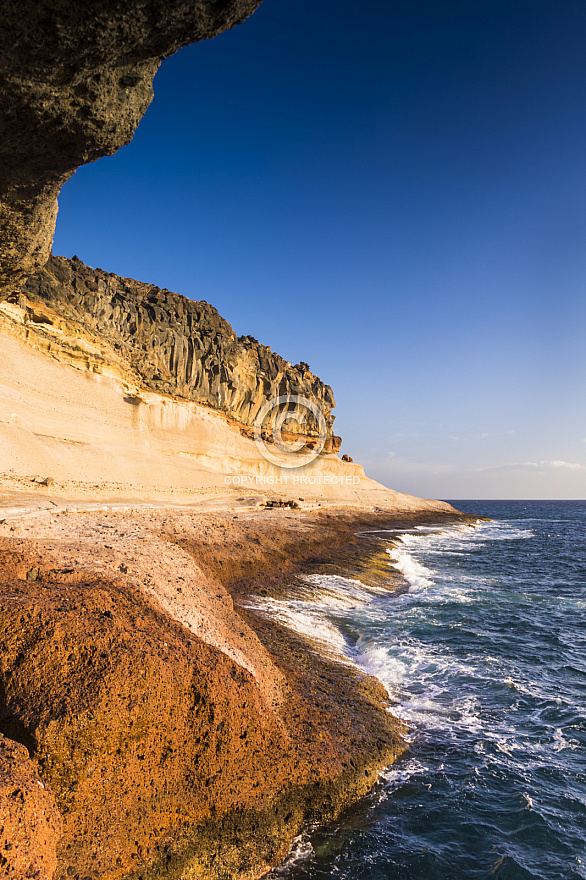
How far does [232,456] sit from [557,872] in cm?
3018

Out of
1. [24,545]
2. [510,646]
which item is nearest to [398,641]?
[510,646]

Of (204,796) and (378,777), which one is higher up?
(204,796)

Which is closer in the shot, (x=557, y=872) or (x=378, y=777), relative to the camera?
(x=557, y=872)

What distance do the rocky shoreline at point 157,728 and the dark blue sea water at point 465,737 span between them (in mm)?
394

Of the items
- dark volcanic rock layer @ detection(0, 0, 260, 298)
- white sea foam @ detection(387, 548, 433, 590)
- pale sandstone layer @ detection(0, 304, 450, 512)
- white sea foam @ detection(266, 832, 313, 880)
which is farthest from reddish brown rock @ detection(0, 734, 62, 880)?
pale sandstone layer @ detection(0, 304, 450, 512)

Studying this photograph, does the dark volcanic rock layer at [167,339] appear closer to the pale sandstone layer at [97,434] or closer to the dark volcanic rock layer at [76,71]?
the pale sandstone layer at [97,434]

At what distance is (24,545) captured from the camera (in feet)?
19.4

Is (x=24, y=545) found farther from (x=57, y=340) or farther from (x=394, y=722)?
(x=57, y=340)

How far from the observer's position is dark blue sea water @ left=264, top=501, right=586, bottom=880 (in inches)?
153

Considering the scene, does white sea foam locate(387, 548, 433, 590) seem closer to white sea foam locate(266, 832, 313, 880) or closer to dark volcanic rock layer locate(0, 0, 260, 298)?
white sea foam locate(266, 832, 313, 880)

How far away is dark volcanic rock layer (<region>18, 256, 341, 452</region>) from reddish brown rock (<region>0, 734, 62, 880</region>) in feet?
65.5

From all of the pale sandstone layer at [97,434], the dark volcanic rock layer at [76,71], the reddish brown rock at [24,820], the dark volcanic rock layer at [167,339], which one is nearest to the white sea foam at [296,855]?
the reddish brown rock at [24,820]

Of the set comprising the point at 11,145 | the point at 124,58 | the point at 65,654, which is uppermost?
the point at 124,58

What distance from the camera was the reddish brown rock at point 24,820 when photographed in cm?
228
